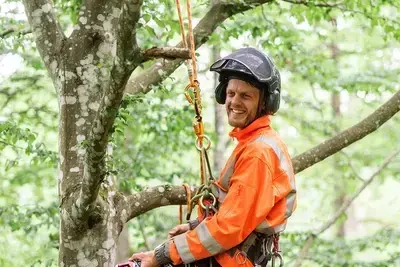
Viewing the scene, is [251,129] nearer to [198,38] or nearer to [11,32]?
[198,38]

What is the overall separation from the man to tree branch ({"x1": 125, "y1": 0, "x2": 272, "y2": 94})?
2.82ft

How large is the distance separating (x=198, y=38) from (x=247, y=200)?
1648mm

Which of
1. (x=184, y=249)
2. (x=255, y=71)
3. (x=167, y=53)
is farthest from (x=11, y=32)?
(x=167, y=53)

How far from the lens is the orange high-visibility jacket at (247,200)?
2795mm

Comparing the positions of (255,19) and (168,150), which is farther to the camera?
(168,150)

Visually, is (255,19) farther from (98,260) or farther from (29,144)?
(98,260)

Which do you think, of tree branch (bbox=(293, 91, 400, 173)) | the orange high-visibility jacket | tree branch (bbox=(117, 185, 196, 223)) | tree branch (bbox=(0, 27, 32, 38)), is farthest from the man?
tree branch (bbox=(0, 27, 32, 38))

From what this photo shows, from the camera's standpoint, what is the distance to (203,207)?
3.10 m

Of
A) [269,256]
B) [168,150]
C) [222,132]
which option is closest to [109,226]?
[269,256]

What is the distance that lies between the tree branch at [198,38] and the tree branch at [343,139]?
999mm

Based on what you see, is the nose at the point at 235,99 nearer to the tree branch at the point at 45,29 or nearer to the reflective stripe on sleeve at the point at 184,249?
the reflective stripe on sleeve at the point at 184,249

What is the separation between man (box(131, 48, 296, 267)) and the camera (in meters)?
2.80

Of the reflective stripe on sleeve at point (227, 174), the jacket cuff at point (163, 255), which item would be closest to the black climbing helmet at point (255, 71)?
the reflective stripe on sleeve at point (227, 174)

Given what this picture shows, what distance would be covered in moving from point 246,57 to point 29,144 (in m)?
1.84
